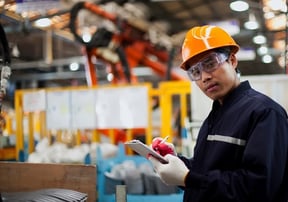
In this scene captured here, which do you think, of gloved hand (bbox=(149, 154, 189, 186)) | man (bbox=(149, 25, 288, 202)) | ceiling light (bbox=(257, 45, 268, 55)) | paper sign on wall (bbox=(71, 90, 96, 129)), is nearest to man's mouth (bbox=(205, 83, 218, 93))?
man (bbox=(149, 25, 288, 202))

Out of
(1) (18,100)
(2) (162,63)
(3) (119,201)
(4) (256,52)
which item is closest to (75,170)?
(3) (119,201)

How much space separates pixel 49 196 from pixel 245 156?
104 centimetres

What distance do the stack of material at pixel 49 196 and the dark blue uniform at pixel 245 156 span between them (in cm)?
66

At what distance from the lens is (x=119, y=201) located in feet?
6.37

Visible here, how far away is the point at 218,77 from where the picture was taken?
1.72m

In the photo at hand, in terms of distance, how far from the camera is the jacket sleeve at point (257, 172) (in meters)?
1.48

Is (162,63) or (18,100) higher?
(162,63)

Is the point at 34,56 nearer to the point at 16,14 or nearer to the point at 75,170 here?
the point at 16,14

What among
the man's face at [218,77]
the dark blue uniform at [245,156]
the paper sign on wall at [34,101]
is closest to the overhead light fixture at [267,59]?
the paper sign on wall at [34,101]

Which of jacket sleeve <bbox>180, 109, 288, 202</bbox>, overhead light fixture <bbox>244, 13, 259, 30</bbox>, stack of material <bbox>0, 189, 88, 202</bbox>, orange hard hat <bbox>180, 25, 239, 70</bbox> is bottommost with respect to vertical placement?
stack of material <bbox>0, 189, 88, 202</bbox>

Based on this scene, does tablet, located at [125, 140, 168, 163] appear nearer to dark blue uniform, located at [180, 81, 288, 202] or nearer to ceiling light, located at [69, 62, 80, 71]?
dark blue uniform, located at [180, 81, 288, 202]

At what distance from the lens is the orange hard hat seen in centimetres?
173

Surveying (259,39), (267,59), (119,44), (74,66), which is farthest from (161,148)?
(267,59)

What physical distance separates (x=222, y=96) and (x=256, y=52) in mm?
11602
